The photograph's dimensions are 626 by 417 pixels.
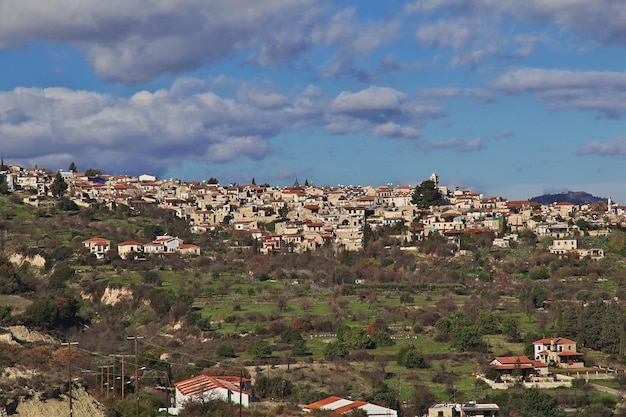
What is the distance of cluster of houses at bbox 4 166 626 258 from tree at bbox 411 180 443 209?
3.76ft

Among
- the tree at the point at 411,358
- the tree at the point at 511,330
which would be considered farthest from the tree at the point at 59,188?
the tree at the point at 411,358

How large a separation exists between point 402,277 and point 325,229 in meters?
21.2

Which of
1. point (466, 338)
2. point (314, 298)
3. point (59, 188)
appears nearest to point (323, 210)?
point (59, 188)

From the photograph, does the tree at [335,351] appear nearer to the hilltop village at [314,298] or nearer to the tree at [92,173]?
the hilltop village at [314,298]

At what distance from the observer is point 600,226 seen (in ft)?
317

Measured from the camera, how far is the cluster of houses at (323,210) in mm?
95125

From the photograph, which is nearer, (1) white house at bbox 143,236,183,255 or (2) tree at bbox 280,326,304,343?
(2) tree at bbox 280,326,304,343

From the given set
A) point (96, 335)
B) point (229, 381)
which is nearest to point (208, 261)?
point (96, 335)

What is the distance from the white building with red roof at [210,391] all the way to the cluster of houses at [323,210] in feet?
156

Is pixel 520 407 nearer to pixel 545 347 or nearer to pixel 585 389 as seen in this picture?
pixel 585 389

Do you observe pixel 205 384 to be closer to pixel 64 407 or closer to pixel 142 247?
pixel 64 407

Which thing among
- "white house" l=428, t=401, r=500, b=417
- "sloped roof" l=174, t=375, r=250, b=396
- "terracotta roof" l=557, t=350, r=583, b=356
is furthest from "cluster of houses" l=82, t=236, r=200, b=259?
"white house" l=428, t=401, r=500, b=417

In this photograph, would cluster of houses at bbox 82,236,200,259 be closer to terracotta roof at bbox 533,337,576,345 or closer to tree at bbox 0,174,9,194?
tree at bbox 0,174,9,194

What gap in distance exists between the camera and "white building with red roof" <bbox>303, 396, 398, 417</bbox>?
39.9m
